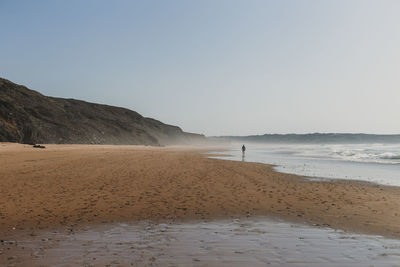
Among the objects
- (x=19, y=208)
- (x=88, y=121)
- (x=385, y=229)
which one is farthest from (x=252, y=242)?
(x=88, y=121)

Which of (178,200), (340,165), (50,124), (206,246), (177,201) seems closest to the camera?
(206,246)

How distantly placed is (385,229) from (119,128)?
86.4m

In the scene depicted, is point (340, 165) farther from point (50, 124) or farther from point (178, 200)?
point (50, 124)

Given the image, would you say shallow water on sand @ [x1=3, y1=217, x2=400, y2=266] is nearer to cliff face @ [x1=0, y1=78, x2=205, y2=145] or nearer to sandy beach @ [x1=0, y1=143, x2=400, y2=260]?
sandy beach @ [x1=0, y1=143, x2=400, y2=260]

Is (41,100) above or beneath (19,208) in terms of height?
above

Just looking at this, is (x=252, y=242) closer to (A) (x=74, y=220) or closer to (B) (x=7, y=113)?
(A) (x=74, y=220)

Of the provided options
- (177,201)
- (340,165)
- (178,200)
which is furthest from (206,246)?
(340,165)

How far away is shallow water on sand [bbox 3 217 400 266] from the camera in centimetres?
544

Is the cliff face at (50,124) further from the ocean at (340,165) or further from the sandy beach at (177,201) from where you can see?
the sandy beach at (177,201)

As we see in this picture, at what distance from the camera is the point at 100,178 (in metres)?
16.0

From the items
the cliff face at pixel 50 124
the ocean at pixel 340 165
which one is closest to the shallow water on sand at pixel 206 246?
the ocean at pixel 340 165

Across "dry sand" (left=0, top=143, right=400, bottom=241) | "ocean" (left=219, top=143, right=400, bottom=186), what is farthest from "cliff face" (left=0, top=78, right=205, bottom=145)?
"dry sand" (left=0, top=143, right=400, bottom=241)

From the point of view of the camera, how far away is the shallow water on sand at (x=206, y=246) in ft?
17.8

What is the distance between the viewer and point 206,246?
20.6 ft
